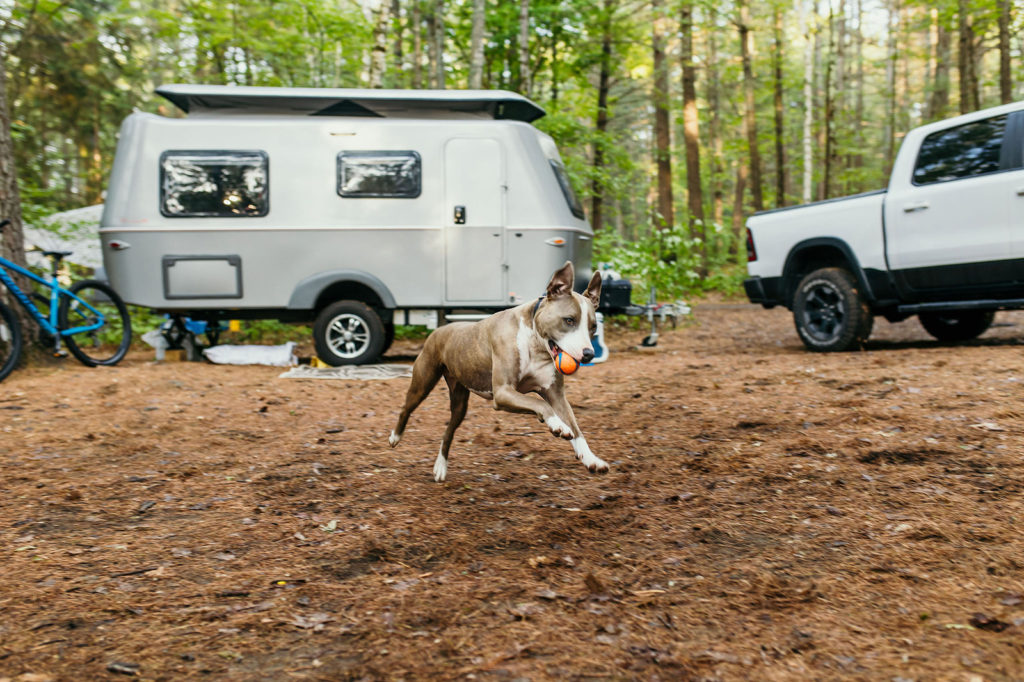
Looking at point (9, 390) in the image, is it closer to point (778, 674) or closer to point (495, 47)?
point (778, 674)

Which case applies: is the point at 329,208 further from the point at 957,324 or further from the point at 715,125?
the point at 715,125

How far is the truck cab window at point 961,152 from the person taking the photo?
7.33 metres

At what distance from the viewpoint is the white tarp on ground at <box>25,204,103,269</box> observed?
38.6ft

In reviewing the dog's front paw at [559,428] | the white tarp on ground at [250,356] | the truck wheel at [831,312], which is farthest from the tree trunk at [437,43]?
the dog's front paw at [559,428]

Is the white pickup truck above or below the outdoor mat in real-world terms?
above

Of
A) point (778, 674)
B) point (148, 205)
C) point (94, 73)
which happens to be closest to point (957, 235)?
point (778, 674)

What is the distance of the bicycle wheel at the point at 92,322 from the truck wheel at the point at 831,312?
8.34 m

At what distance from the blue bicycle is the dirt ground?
1.13 meters

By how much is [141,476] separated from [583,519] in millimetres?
2839

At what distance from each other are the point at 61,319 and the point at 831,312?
900 cm

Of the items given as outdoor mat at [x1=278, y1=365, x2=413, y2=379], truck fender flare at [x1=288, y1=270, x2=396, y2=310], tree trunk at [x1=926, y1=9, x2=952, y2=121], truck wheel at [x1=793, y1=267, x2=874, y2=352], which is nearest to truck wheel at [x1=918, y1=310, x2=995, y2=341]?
truck wheel at [x1=793, y1=267, x2=874, y2=352]

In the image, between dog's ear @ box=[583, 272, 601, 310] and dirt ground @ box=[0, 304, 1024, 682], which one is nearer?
dirt ground @ box=[0, 304, 1024, 682]

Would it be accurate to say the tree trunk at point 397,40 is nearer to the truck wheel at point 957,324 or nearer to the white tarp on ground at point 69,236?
the white tarp on ground at point 69,236

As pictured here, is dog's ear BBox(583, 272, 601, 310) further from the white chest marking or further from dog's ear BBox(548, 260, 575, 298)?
the white chest marking
